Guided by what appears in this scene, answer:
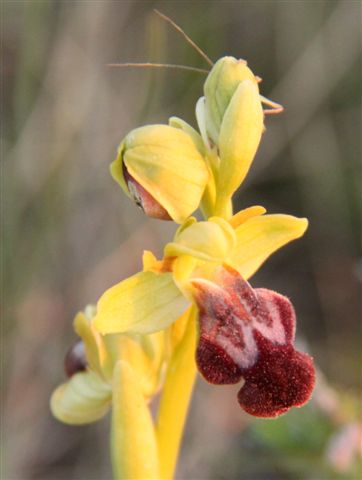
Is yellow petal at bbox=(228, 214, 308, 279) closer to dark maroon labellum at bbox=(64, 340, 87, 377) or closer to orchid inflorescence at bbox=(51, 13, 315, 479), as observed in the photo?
orchid inflorescence at bbox=(51, 13, 315, 479)

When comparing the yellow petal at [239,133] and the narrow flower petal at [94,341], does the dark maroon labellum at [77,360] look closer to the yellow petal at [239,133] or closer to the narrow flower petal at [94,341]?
the narrow flower petal at [94,341]

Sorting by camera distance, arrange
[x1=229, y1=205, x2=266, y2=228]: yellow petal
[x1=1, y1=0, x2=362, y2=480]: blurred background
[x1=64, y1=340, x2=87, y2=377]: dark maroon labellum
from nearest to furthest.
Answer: [x1=229, y1=205, x2=266, y2=228]: yellow petal → [x1=64, y1=340, x2=87, y2=377]: dark maroon labellum → [x1=1, y1=0, x2=362, y2=480]: blurred background

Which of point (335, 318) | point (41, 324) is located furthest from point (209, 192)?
point (335, 318)

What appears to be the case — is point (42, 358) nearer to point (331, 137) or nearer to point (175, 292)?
point (331, 137)

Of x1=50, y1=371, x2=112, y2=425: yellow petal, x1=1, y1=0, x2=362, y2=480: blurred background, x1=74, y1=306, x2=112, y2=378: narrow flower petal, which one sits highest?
x1=74, y1=306, x2=112, y2=378: narrow flower petal

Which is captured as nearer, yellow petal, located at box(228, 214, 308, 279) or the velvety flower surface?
the velvety flower surface

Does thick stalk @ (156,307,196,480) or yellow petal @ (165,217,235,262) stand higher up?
yellow petal @ (165,217,235,262)

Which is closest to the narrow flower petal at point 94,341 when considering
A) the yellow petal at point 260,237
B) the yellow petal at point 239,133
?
the yellow petal at point 260,237

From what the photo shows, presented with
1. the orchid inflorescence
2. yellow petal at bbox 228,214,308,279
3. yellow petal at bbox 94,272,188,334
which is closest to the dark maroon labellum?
the orchid inflorescence
